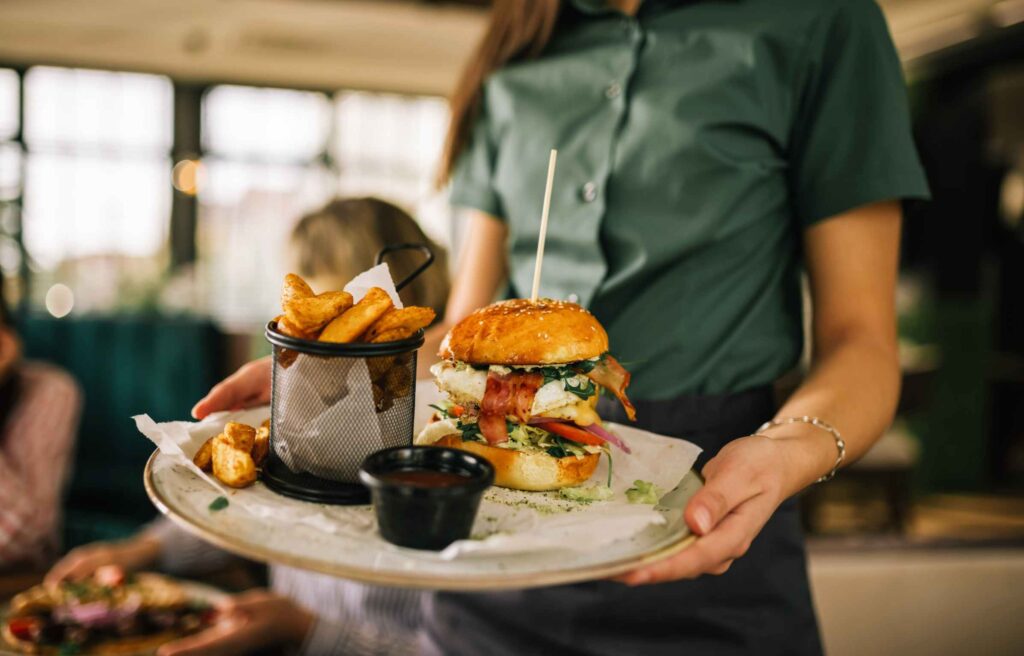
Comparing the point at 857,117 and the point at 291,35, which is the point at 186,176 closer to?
the point at 291,35

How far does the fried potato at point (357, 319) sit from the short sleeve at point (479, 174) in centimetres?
74

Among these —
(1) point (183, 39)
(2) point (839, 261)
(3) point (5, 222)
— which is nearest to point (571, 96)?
(2) point (839, 261)

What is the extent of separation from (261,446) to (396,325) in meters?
0.29

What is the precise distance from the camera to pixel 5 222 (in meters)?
11.0

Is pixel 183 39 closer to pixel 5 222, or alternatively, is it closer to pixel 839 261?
pixel 5 222

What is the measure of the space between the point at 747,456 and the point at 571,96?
90 cm

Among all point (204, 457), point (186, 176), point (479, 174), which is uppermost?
point (479, 174)

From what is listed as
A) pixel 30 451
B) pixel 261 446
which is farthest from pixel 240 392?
pixel 30 451

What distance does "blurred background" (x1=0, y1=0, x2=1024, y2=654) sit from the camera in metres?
4.03

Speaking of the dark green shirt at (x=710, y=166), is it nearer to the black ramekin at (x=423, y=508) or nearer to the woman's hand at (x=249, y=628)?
the black ramekin at (x=423, y=508)

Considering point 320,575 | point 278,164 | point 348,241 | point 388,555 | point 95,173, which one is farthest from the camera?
point 278,164

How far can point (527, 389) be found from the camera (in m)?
1.41

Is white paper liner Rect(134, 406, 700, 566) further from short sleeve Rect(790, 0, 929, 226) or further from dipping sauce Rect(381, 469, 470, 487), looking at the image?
short sleeve Rect(790, 0, 929, 226)

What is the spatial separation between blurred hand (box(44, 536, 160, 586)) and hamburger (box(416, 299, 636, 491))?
1957 mm
